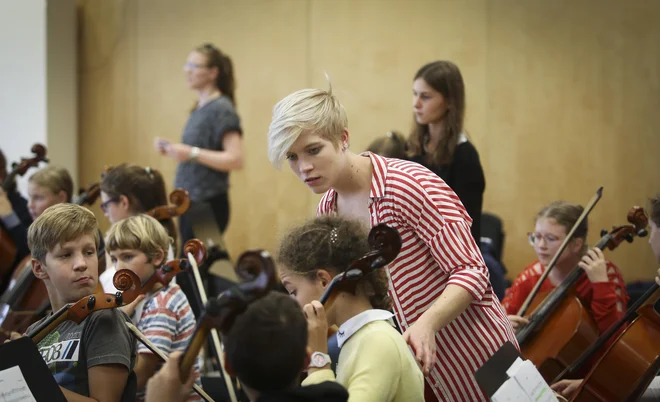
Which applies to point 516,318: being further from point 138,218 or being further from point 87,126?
point 87,126

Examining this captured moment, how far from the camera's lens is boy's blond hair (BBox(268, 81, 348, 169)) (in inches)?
69.2

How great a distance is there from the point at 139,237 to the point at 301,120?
86cm

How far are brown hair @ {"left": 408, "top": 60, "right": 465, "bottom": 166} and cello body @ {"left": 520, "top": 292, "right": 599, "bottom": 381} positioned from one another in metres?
0.63

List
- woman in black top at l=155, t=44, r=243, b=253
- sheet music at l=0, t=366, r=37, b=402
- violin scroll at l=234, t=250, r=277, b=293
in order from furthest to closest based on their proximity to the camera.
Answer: woman in black top at l=155, t=44, r=243, b=253
sheet music at l=0, t=366, r=37, b=402
violin scroll at l=234, t=250, r=277, b=293

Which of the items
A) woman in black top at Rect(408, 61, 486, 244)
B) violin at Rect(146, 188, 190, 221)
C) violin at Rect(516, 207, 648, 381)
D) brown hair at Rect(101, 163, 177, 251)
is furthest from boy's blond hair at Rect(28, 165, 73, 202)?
violin at Rect(516, 207, 648, 381)

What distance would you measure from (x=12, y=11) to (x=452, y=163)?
346 cm

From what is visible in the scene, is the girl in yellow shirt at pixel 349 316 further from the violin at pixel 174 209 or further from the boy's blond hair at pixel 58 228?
the violin at pixel 174 209

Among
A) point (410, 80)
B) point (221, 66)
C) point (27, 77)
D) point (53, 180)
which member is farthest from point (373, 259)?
point (27, 77)

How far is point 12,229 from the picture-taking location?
11.5 ft

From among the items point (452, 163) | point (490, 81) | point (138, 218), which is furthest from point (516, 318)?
point (490, 81)

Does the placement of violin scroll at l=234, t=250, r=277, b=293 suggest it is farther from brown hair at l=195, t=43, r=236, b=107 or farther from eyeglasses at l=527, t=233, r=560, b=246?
brown hair at l=195, t=43, r=236, b=107

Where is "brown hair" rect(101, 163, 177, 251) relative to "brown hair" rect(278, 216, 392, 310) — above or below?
below

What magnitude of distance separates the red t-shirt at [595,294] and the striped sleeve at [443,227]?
1026mm

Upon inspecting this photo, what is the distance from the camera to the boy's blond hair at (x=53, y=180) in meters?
3.46
